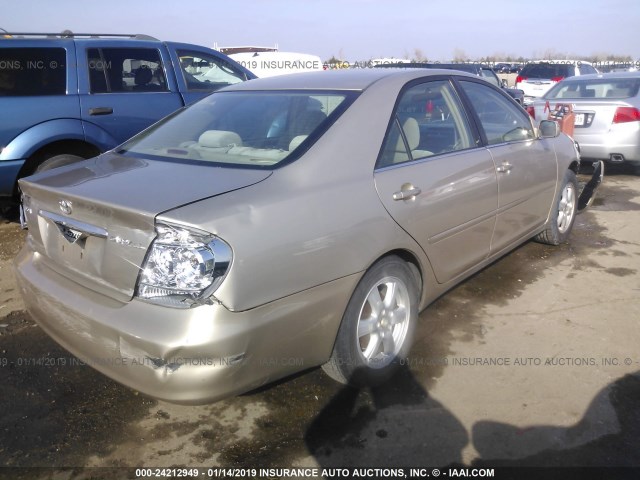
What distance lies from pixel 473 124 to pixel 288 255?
194 centimetres

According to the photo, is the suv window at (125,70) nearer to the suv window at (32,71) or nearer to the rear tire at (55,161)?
the suv window at (32,71)

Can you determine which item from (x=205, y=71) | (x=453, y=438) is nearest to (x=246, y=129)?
(x=453, y=438)

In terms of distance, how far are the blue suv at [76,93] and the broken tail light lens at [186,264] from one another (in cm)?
358

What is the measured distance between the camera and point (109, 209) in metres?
2.28

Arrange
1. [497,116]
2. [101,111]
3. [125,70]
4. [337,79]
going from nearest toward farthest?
[337,79] < [497,116] < [101,111] < [125,70]

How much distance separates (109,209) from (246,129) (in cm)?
108

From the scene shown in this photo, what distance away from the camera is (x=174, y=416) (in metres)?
2.77

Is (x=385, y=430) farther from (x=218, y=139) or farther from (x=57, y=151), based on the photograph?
(x=57, y=151)

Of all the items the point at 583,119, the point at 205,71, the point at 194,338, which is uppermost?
the point at 205,71

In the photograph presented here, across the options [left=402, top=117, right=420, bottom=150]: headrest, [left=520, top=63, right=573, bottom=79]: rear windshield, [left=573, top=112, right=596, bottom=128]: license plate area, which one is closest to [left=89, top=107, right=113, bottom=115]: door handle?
[left=402, top=117, right=420, bottom=150]: headrest

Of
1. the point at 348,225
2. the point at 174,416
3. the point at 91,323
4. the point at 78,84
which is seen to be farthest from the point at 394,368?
the point at 78,84

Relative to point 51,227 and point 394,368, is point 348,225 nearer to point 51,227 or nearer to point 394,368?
point 394,368

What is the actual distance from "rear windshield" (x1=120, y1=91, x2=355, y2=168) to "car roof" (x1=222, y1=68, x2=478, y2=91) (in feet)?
0.27

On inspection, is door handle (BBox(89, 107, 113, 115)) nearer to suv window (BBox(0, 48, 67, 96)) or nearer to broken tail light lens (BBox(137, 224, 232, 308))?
suv window (BBox(0, 48, 67, 96))
